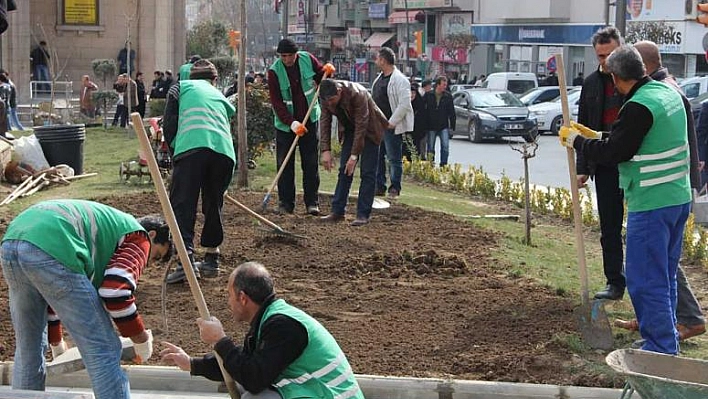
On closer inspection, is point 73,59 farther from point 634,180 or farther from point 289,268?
point 634,180

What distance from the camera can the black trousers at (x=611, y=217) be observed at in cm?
788

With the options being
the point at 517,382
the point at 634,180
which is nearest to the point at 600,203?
the point at 634,180

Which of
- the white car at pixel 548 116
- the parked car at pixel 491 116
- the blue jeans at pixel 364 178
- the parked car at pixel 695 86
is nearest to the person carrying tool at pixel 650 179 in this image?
the blue jeans at pixel 364 178

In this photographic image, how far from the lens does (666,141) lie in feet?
21.3

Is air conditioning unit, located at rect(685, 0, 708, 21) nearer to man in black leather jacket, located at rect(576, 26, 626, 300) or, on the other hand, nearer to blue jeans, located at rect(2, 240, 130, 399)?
man in black leather jacket, located at rect(576, 26, 626, 300)

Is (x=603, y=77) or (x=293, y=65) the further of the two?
(x=293, y=65)

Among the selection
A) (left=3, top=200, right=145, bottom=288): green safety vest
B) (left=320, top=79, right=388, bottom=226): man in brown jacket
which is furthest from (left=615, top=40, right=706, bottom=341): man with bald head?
(left=320, top=79, right=388, bottom=226): man in brown jacket

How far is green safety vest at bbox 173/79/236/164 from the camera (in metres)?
8.41

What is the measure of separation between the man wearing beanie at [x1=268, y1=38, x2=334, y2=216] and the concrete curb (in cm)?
572

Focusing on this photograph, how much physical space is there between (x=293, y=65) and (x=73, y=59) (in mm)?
30380

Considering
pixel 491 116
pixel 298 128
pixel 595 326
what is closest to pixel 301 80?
pixel 298 128

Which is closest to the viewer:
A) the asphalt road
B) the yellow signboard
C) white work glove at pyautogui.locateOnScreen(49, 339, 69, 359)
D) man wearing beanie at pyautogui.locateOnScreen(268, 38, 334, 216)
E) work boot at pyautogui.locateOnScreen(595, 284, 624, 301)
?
white work glove at pyautogui.locateOnScreen(49, 339, 69, 359)

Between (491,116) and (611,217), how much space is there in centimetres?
2219

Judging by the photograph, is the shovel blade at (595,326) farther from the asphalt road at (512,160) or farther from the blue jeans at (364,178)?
the asphalt road at (512,160)
